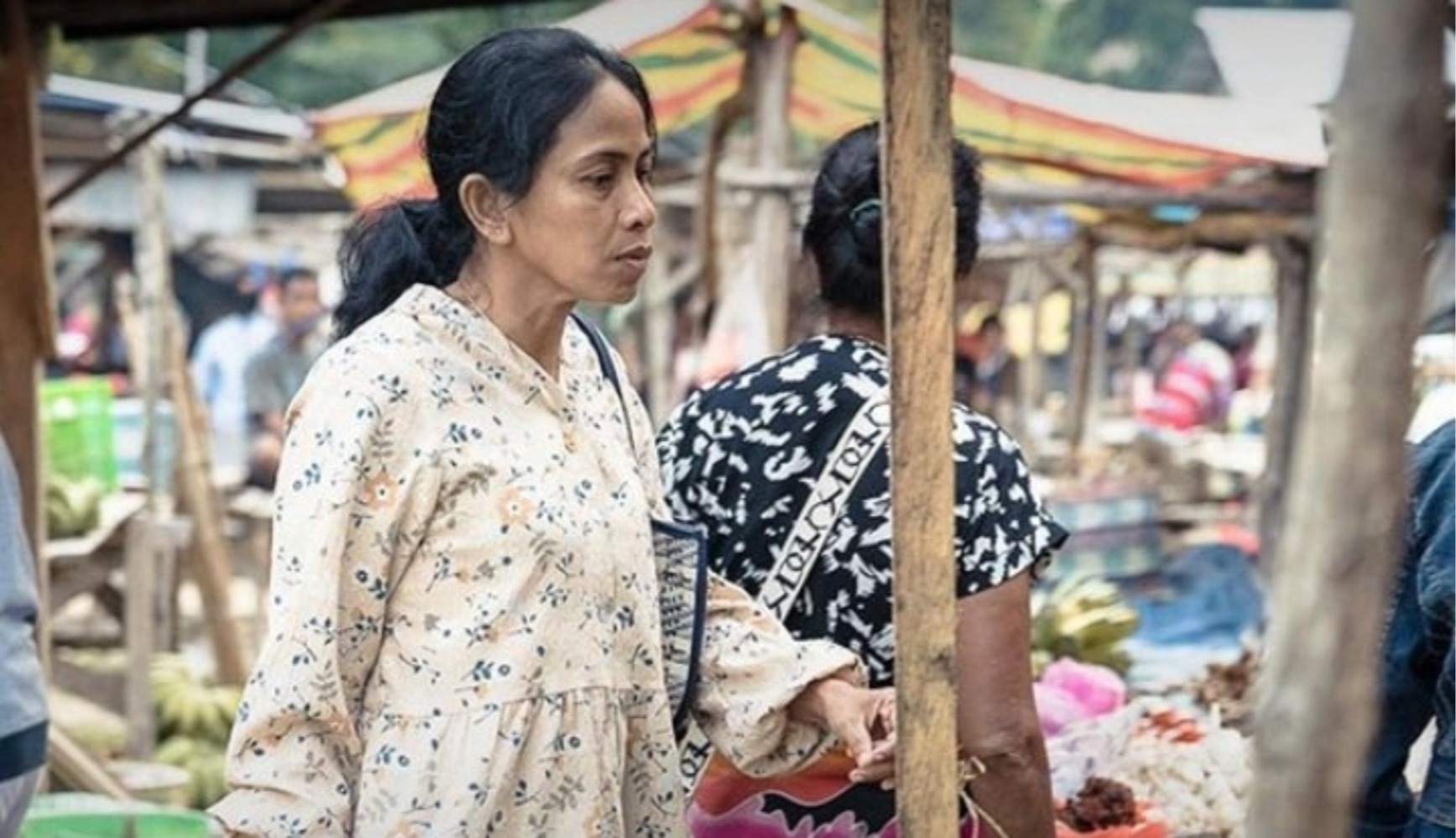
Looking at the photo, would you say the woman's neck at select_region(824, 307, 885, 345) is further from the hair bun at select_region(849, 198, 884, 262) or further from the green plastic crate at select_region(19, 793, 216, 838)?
the green plastic crate at select_region(19, 793, 216, 838)

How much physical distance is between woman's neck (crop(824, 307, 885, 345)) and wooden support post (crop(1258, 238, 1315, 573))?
6.43m

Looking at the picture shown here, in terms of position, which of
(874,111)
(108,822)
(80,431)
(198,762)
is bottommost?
(198,762)

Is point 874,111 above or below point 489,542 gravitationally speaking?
above

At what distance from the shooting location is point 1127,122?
6309 millimetres

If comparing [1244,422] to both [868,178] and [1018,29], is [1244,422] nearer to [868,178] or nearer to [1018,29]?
[1018,29]

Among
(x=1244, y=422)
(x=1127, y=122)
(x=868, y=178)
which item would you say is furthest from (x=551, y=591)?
(x=1244, y=422)

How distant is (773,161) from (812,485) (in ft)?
13.3

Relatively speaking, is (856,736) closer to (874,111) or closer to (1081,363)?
(874,111)

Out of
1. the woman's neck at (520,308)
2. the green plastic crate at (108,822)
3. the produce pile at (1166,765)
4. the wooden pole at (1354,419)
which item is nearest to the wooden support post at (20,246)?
the green plastic crate at (108,822)

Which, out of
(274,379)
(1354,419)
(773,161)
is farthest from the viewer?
(274,379)

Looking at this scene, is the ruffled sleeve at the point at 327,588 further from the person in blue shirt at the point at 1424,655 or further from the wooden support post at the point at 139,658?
the wooden support post at the point at 139,658

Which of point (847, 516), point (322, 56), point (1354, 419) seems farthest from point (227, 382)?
point (1354, 419)

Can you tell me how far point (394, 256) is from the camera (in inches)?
106

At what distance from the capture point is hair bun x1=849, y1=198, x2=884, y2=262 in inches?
118
